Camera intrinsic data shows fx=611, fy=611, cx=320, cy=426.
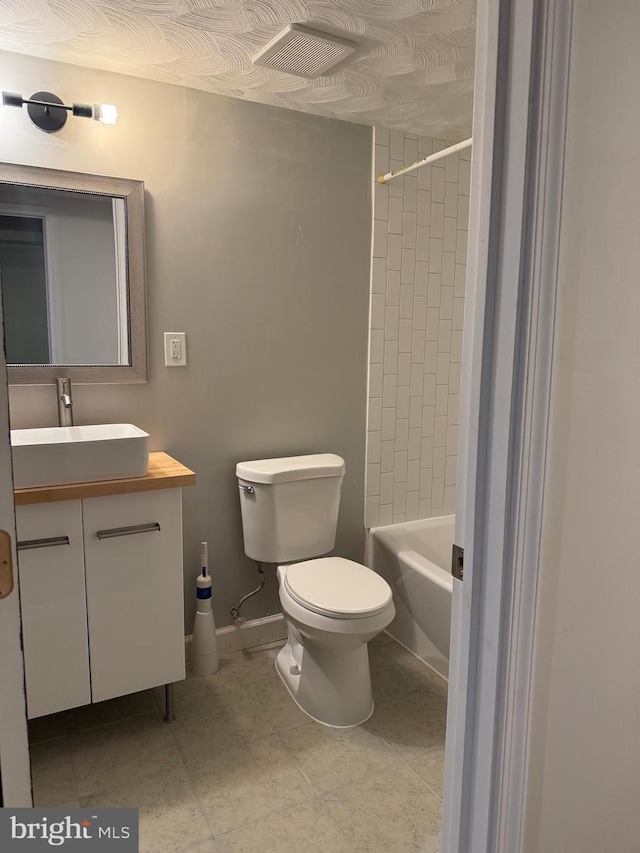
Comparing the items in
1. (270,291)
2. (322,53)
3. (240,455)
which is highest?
(322,53)

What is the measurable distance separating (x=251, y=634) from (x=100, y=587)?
35.2 inches

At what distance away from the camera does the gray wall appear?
2072mm

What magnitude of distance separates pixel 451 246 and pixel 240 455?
135 cm

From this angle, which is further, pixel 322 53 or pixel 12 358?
pixel 12 358

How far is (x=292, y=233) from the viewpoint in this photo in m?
2.43

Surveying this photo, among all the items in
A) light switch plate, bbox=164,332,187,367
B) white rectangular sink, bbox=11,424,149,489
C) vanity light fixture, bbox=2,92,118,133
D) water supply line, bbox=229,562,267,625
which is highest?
vanity light fixture, bbox=2,92,118,133

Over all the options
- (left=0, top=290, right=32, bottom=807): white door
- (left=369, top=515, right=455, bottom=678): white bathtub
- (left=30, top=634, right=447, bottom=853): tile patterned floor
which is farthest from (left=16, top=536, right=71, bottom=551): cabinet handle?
(left=369, top=515, right=455, bottom=678): white bathtub

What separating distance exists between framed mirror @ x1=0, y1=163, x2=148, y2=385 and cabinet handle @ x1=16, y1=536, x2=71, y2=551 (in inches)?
22.0

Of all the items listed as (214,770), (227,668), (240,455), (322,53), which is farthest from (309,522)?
(322,53)

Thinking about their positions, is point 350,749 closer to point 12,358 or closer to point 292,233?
point 12,358

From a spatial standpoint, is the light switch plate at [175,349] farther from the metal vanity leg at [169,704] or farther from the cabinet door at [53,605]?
the metal vanity leg at [169,704]

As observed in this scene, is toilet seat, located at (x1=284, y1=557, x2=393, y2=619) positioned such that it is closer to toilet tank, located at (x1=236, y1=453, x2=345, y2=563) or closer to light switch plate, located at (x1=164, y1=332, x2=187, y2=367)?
toilet tank, located at (x1=236, y1=453, x2=345, y2=563)

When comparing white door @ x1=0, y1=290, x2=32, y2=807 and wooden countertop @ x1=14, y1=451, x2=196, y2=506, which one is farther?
wooden countertop @ x1=14, y1=451, x2=196, y2=506

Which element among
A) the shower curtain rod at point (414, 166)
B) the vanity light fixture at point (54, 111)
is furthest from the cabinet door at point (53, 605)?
the shower curtain rod at point (414, 166)
